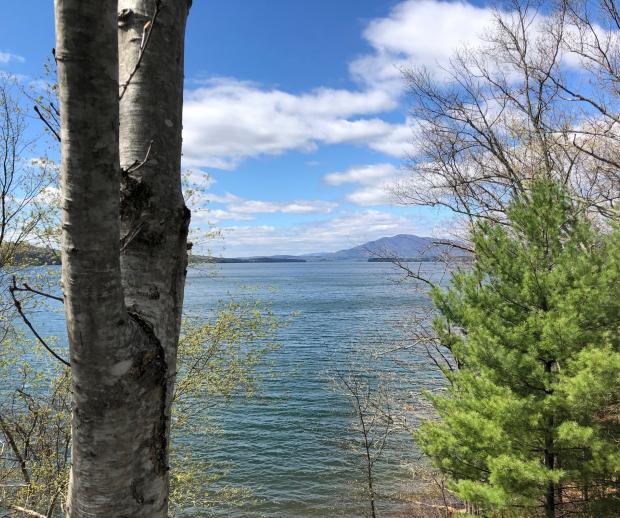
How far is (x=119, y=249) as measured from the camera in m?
1.25

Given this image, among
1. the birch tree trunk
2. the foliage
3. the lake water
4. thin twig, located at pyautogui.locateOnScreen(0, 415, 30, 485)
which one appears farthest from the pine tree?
thin twig, located at pyautogui.locateOnScreen(0, 415, 30, 485)

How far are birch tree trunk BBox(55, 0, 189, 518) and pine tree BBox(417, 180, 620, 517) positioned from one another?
20.3ft

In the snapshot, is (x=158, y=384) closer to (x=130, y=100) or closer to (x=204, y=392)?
(x=130, y=100)

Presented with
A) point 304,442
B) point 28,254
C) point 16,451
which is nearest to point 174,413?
point 16,451

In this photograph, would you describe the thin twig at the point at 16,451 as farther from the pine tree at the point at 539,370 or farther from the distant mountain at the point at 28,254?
the pine tree at the point at 539,370

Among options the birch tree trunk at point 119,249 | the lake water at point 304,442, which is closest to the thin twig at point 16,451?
the lake water at point 304,442

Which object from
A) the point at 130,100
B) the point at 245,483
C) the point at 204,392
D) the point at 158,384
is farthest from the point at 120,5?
the point at 245,483

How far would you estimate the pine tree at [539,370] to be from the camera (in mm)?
6434

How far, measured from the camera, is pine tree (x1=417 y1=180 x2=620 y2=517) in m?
6.43

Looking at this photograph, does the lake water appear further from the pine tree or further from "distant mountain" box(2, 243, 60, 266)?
the pine tree

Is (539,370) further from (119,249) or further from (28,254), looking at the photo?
(28,254)

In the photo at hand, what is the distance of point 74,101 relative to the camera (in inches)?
43.9

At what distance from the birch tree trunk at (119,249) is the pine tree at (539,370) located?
20.3 feet

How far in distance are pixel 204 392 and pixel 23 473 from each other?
399 cm
